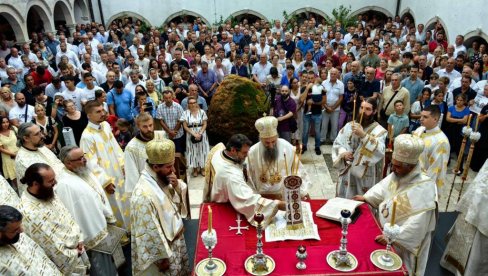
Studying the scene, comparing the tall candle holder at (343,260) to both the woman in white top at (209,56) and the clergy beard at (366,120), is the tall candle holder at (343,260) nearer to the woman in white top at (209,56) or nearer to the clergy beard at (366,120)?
the clergy beard at (366,120)

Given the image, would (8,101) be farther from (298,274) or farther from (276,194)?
(298,274)

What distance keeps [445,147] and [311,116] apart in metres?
3.61

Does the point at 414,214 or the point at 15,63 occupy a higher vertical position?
the point at 15,63

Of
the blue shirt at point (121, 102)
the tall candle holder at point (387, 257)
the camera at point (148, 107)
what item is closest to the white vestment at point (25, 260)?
the tall candle holder at point (387, 257)

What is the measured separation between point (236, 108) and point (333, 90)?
2.15m

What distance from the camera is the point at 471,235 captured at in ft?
13.6

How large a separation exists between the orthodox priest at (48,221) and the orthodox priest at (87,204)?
0.31 meters

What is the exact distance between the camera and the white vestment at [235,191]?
3918 mm

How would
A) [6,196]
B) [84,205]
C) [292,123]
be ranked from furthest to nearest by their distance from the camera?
1. [292,123]
2. [6,196]
3. [84,205]

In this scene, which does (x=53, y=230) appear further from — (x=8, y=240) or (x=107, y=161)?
(x=107, y=161)

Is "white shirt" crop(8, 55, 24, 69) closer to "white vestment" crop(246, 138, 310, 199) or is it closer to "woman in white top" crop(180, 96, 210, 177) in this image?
"woman in white top" crop(180, 96, 210, 177)

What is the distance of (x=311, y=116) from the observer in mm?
8289

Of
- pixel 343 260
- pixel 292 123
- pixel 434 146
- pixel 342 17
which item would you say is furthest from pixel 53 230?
pixel 342 17

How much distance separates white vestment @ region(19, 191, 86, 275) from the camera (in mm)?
3367
